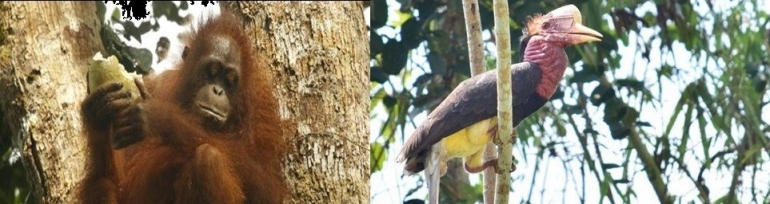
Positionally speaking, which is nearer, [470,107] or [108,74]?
[108,74]

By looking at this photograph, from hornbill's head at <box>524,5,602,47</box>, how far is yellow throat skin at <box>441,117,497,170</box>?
289 millimetres

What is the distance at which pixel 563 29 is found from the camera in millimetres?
3766

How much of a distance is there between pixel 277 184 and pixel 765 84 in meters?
2.30

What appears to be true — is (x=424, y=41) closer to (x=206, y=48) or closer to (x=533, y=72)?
(x=533, y=72)

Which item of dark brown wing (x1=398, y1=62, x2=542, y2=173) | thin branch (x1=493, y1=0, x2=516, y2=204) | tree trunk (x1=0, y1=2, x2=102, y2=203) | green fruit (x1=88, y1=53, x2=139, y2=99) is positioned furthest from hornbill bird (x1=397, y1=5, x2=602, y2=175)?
tree trunk (x1=0, y1=2, x2=102, y2=203)

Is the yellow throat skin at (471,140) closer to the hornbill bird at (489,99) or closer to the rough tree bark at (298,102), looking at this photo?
the hornbill bird at (489,99)

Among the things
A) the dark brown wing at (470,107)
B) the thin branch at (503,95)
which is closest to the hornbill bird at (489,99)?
the dark brown wing at (470,107)

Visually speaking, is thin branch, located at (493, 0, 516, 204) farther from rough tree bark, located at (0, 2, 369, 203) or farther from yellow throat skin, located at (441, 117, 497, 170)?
yellow throat skin, located at (441, 117, 497, 170)

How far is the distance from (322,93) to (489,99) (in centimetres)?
71

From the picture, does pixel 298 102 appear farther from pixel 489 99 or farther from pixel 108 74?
pixel 489 99

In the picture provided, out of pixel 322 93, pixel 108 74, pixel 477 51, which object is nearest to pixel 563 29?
pixel 477 51

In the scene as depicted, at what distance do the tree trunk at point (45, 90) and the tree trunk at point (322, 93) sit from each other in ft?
2.07

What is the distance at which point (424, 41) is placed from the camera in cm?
485

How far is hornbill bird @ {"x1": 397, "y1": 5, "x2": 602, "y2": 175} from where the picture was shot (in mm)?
3705
